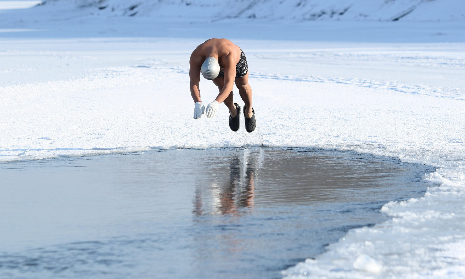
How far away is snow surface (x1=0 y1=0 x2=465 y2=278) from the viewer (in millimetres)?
3936

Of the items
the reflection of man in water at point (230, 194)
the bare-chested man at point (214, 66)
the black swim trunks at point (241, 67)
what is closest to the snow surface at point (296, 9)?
the black swim trunks at point (241, 67)

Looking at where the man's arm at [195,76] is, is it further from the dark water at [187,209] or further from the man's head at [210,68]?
the dark water at [187,209]

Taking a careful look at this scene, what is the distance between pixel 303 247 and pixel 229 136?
14.9 feet

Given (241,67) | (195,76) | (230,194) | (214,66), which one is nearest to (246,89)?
(241,67)

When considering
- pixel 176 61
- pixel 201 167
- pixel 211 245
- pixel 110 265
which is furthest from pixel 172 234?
pixel 176 61

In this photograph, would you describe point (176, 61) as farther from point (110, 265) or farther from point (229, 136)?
point (110, 265)

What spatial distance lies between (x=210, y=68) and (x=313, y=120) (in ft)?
10.1

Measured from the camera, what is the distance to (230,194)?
5320 mm

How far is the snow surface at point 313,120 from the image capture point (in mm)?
3936

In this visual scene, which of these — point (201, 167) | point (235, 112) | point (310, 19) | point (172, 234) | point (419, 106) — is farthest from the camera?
point (310, 19)

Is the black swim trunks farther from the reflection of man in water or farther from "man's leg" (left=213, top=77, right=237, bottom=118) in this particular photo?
the reflection of man in water

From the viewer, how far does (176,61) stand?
71.3ft

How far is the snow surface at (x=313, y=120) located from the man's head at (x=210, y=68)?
103cm

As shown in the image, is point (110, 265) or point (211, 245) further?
point (211, 245)
